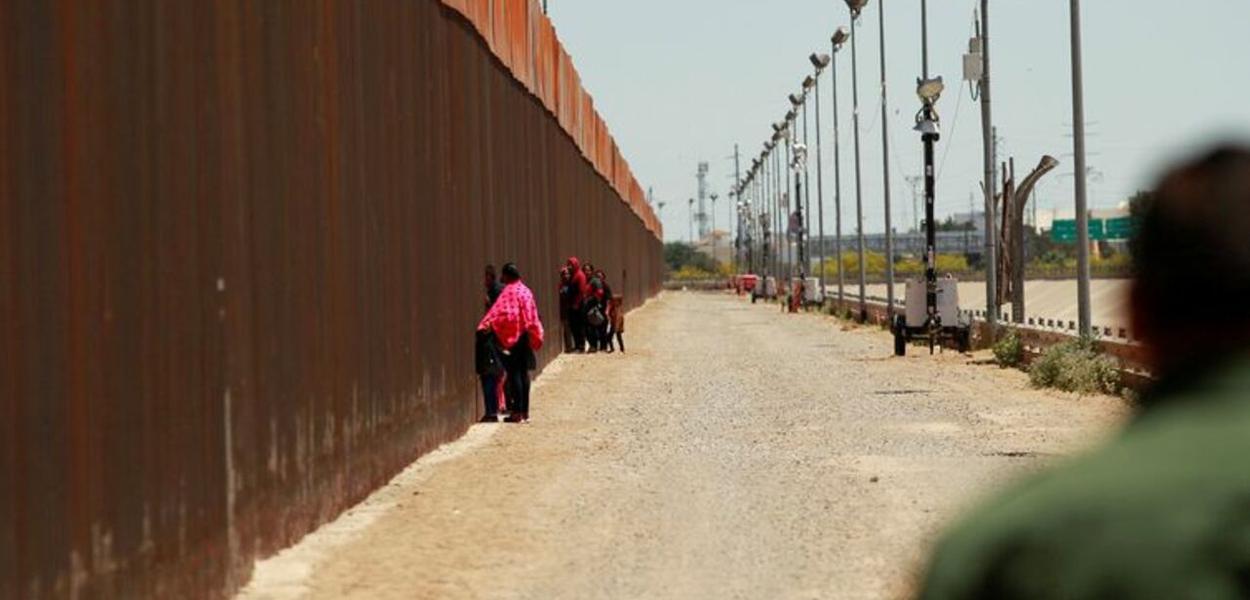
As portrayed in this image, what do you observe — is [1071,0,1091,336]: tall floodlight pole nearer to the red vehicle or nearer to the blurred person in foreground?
the blurred person in foreground

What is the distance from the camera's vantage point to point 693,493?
47.8ft

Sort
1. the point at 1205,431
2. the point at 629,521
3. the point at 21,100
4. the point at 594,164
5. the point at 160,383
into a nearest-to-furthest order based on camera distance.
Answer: the point at 1205,431, the point at 21,100, the point at 160,383, the point at 629,521, the point at 594,164

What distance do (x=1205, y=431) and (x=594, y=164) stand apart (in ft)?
171

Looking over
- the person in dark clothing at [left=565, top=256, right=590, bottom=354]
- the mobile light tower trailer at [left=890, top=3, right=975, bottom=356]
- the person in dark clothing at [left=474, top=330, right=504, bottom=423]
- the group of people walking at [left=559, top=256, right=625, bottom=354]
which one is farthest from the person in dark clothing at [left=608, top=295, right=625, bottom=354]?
the person in dark clothing at [left=474, top=330, right=504, bottom=423]

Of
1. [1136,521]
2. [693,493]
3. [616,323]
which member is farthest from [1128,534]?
[616,323]

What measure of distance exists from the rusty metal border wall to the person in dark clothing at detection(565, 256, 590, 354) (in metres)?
18.8

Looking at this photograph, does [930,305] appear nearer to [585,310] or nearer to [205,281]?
[585,310]

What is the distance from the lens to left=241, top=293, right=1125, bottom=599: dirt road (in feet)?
34.9

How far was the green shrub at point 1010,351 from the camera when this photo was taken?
107 feet

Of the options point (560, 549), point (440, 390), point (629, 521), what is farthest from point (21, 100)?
point (440, 390)

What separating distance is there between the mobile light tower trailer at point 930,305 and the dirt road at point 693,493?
919 centimetres

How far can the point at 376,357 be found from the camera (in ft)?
51.2

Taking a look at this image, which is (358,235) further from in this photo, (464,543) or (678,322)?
(678,322)

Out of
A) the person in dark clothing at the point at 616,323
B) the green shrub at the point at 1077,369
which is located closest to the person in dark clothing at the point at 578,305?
the person in dark clothing at the point at 616,323
